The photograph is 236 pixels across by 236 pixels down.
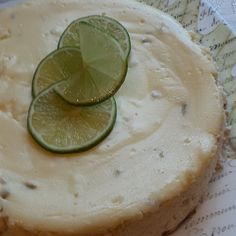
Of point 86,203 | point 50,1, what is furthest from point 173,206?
point 50,1

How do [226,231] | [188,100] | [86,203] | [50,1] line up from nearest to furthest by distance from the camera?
[86,203] < [226,231] < [188,100] < [50,1]

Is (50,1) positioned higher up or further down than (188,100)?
further down

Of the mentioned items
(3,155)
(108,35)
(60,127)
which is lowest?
(3,155)

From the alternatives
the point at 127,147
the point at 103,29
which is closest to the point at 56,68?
the point at 103,29

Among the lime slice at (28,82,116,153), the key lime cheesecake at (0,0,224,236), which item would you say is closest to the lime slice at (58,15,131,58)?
the key lime cheesecake at (0,0,224,236)

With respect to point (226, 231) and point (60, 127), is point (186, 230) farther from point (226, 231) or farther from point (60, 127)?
point (60, 127)

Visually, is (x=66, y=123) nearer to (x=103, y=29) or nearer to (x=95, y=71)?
(x=95, y=71)
